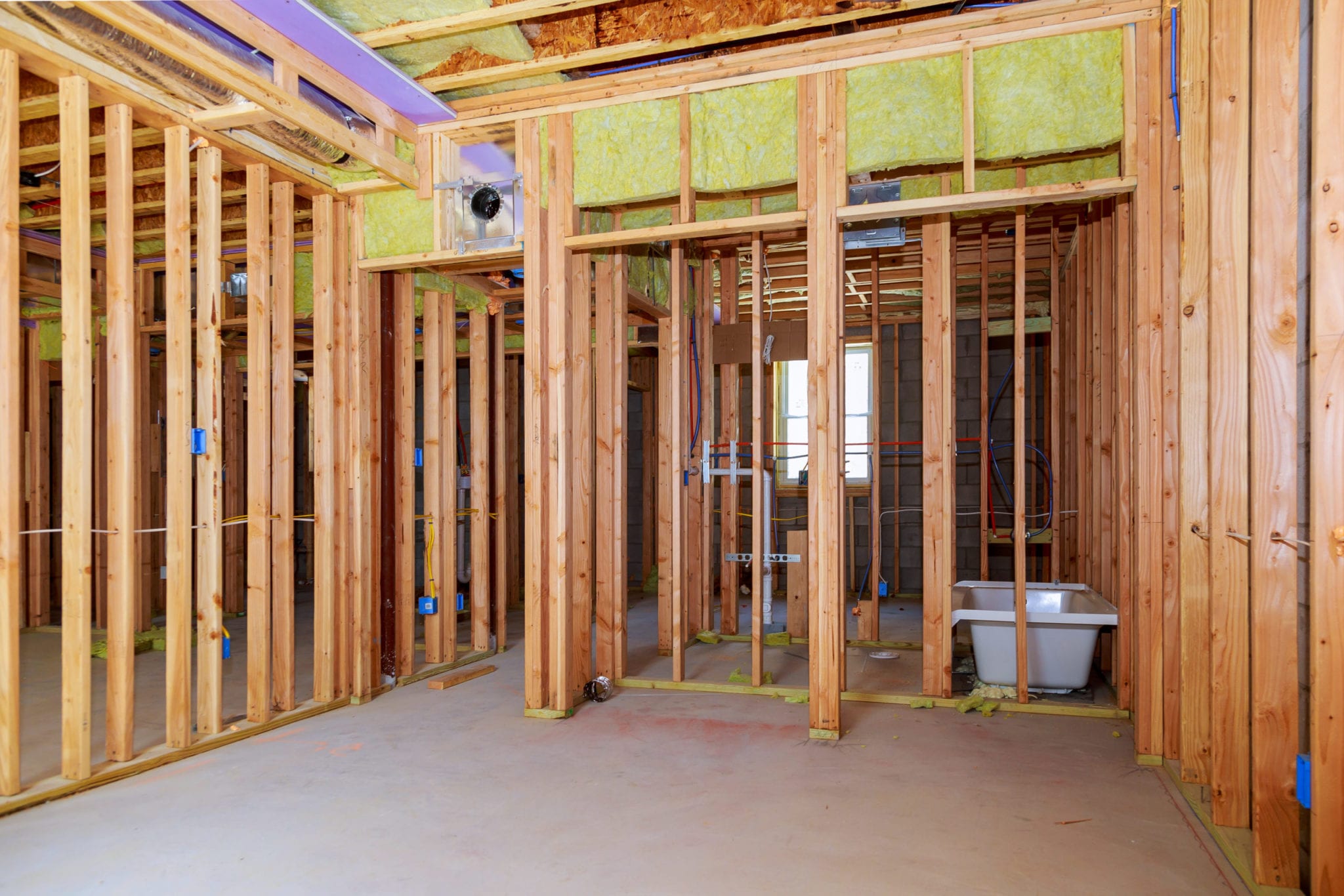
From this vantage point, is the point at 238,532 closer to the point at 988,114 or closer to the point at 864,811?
the point at 864,811

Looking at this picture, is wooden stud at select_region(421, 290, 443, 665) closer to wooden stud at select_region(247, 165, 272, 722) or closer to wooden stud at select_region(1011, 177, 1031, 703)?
wooden stud at select_region(247, 165, 272, 722)

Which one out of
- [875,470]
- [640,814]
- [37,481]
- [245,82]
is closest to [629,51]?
[245,82]

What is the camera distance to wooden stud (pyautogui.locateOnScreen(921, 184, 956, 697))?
428cm

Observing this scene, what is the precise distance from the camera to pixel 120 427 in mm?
3314

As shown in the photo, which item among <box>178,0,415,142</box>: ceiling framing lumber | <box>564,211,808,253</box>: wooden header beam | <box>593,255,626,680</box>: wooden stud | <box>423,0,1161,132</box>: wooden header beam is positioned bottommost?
<box>593,255,626,680</box>: wooden stud

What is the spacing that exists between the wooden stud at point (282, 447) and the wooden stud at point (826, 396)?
8.42 ft

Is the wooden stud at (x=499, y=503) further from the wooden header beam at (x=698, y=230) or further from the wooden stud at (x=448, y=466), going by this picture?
the wooden header beam at (x=698, y=230)

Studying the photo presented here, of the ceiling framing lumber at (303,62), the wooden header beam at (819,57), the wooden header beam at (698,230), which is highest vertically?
the wooden header beam at (819,57)

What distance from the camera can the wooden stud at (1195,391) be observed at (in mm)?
2959

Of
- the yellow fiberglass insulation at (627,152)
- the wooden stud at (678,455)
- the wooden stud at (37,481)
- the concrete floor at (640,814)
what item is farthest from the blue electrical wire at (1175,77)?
the wooden stud at (37,481)

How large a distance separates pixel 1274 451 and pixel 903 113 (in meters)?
2.06

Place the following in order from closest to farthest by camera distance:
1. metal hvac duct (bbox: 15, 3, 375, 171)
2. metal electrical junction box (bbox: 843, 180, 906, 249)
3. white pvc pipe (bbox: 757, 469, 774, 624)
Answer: metal hvac duct (bbox: 15, 3, 375, 171) → metal electrical junction box (bbox: 843, 180, 906, 249) → white pvc pipe (bbox: 757, 469, 774, 624)

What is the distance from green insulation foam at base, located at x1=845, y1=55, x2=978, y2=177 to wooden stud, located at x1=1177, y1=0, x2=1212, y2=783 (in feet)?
2.82

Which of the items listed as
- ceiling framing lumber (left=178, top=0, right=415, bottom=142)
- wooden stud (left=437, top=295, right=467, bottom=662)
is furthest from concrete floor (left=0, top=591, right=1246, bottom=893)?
ceiling framing lumber (left=178, top=0, right=415, bottom=142)
